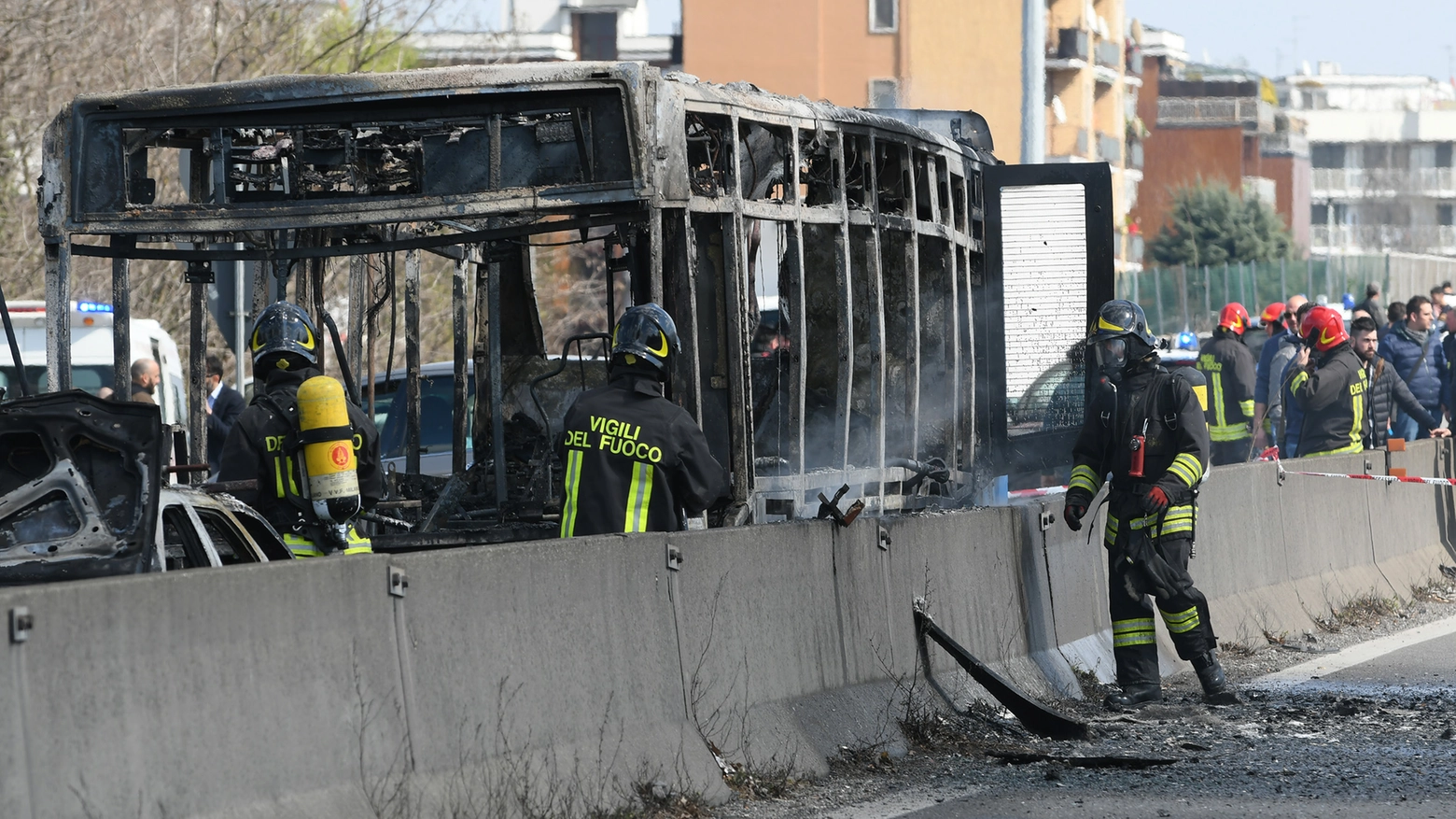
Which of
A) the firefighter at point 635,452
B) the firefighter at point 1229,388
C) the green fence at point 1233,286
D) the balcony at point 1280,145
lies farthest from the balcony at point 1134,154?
the firefighter at point 635,452

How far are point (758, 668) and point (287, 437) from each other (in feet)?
6.66

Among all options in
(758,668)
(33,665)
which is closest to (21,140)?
(758,668)

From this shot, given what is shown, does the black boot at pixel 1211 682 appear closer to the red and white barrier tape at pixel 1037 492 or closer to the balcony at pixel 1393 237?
the red and white barrier tape at pixel 1037 492

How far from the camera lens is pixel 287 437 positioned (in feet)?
26.1

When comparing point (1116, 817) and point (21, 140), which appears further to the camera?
point (21, 140)

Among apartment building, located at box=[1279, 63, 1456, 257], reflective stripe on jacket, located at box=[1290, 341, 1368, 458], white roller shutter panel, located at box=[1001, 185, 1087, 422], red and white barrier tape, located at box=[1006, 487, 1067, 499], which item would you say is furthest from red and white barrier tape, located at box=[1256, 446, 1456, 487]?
apartment building, located at box=[1279, 63, 1456, 257]

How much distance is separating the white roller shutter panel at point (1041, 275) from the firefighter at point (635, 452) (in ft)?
17.4

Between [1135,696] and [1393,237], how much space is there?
5186 inches

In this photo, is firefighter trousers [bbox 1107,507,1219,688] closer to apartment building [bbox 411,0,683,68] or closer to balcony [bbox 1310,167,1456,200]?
apartment building [bbox 411,0,683,68]

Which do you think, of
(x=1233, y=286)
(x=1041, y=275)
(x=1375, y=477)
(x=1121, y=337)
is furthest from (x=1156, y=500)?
(x=1233, y=286)

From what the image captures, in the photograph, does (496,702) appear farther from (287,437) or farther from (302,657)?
(287,437)

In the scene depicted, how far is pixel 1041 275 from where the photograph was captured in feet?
42.5

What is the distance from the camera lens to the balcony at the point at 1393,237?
133 meters

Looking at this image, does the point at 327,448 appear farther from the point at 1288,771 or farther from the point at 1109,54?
the point at 1109,54
